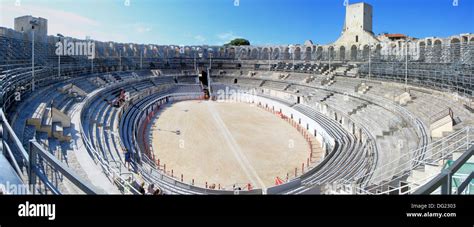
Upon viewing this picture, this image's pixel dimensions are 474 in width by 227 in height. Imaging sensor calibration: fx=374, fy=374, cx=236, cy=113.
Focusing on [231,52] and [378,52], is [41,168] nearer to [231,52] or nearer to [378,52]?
[378,52]

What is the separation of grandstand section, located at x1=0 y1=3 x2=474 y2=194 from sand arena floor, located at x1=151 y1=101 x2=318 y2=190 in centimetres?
9

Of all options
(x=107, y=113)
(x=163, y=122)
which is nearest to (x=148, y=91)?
(x=163, y=122)

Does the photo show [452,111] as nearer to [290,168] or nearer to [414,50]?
[290,168]

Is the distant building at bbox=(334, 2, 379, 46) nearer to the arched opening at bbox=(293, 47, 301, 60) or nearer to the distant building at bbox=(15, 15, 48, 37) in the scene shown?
the arched opening at bbox=(293, 47, 301, 60)

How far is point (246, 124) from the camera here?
94.5 ft

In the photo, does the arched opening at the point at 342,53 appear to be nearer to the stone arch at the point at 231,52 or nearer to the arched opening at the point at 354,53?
the arched opening at the point at 354,53

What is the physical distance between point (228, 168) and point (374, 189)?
9.99 m

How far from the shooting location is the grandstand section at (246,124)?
8953 millimetres

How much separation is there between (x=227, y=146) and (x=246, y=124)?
22.6ft

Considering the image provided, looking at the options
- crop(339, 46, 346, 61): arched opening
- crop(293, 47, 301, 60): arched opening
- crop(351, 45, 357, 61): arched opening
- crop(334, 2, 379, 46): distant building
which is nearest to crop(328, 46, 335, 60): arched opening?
crop(339, 46, 346, 61): arched opening

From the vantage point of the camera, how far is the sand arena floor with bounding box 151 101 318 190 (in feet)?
56.0

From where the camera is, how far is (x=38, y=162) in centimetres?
594

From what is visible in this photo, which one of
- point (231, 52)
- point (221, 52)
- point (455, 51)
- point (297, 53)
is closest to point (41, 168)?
point (455, 51)

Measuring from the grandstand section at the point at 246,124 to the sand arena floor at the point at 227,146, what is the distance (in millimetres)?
94
